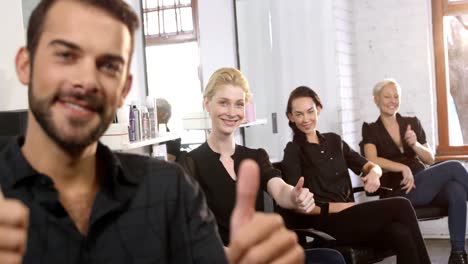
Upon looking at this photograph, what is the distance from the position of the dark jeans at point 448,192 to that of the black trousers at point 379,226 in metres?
0.60

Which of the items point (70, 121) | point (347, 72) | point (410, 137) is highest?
point (347, 72)

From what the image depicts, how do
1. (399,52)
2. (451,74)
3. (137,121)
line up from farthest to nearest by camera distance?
1. (451,74)
2. (399,52)
3. (137,121)

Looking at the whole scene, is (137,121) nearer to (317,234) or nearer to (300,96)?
(317,234)

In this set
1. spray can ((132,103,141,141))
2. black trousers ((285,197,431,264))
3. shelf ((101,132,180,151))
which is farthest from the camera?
black trousers ((285,197,431,264))

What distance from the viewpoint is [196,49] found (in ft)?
11.3

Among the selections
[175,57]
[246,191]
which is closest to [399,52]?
[175,57]

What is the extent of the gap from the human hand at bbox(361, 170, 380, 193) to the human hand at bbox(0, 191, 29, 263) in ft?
8.77

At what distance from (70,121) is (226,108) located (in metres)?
1.63

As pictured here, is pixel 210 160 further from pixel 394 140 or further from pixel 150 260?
pixel 394 140

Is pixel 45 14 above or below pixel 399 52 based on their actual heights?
below

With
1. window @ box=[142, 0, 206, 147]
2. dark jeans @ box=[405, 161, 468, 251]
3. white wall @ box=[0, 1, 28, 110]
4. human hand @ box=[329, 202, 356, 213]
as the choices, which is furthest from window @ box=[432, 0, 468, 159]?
white wall @ box=[0, 1, 28, 110]

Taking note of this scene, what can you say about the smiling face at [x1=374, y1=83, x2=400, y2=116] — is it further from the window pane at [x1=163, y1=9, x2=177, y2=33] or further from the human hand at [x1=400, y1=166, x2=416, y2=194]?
the window pane at [x1=163, y1=9, x2=177, y2=33]

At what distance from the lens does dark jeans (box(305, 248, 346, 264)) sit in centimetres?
259

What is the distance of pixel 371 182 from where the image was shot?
10.5 feet
